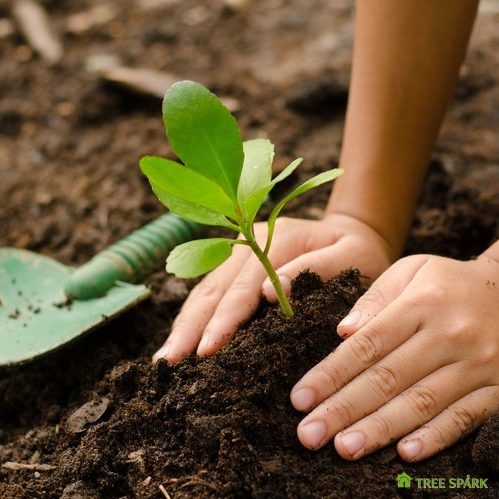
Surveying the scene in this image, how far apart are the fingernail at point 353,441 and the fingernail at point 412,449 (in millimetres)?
70

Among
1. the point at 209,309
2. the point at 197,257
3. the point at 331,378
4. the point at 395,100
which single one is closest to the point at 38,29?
the point at 395,100

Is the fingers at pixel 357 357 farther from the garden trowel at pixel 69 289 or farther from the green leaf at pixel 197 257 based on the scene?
the garden trowel at pixel 69 289

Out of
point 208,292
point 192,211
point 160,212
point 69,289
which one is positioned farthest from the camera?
point 160,212

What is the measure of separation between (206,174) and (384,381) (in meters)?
0.46

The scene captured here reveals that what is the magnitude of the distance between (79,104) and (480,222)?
5.05 feet

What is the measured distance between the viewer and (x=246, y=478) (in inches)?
43.7

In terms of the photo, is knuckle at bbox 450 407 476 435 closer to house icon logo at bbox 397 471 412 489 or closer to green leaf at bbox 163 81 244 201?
house icon logo at bbox 397 471 412 489

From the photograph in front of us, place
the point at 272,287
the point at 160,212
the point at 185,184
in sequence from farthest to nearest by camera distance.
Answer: the point at 160,212 → the point at 272,287 → the point at 185,184

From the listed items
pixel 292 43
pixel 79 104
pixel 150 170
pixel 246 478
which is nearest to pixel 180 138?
pixel 150 170

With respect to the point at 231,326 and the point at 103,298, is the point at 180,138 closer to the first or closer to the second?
the point at 231,326

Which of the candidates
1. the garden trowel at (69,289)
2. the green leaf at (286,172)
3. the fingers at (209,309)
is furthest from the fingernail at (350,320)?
the garden trowel at (69,289)

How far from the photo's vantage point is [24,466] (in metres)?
1.32

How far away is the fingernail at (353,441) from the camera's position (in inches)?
44.8

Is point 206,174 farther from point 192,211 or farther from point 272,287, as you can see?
point 272,287
